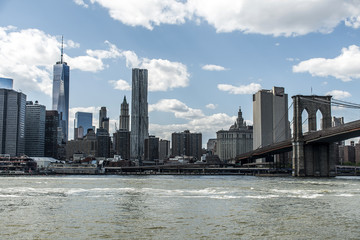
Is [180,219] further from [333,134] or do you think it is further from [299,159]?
[299,159]

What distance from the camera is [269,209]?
3234cm

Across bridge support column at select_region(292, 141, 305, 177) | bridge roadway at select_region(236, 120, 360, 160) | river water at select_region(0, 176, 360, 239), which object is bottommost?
river water at select_region(0, 176, 360, 239)

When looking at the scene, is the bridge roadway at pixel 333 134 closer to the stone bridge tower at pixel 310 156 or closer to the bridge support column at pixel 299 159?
the bridge support column at pixel 299 159

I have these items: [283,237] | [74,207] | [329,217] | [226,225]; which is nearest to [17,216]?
[74,207]

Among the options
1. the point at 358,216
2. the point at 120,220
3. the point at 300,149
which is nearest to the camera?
the point at 120,220

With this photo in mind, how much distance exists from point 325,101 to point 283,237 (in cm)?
9077

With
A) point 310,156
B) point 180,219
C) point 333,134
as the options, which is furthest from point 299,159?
point 180,219

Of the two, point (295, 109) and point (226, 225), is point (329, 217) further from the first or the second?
point (295, 109)

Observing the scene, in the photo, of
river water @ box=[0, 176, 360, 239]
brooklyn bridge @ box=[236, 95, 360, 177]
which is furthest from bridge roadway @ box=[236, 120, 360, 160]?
river water @ box=[0, 176, 360, 239]

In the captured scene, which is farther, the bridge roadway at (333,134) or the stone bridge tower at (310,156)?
the stone bridge tower at (310,156)

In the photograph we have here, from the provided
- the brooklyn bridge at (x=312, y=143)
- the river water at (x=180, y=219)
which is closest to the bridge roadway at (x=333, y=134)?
the brooklyn bridge at (x=312, y=143)

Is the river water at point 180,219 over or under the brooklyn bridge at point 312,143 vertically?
under

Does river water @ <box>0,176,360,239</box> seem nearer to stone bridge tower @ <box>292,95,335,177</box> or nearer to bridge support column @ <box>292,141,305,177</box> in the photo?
bridge support column @ <box>292,141,305,177</box>

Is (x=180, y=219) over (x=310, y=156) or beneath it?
beneath
